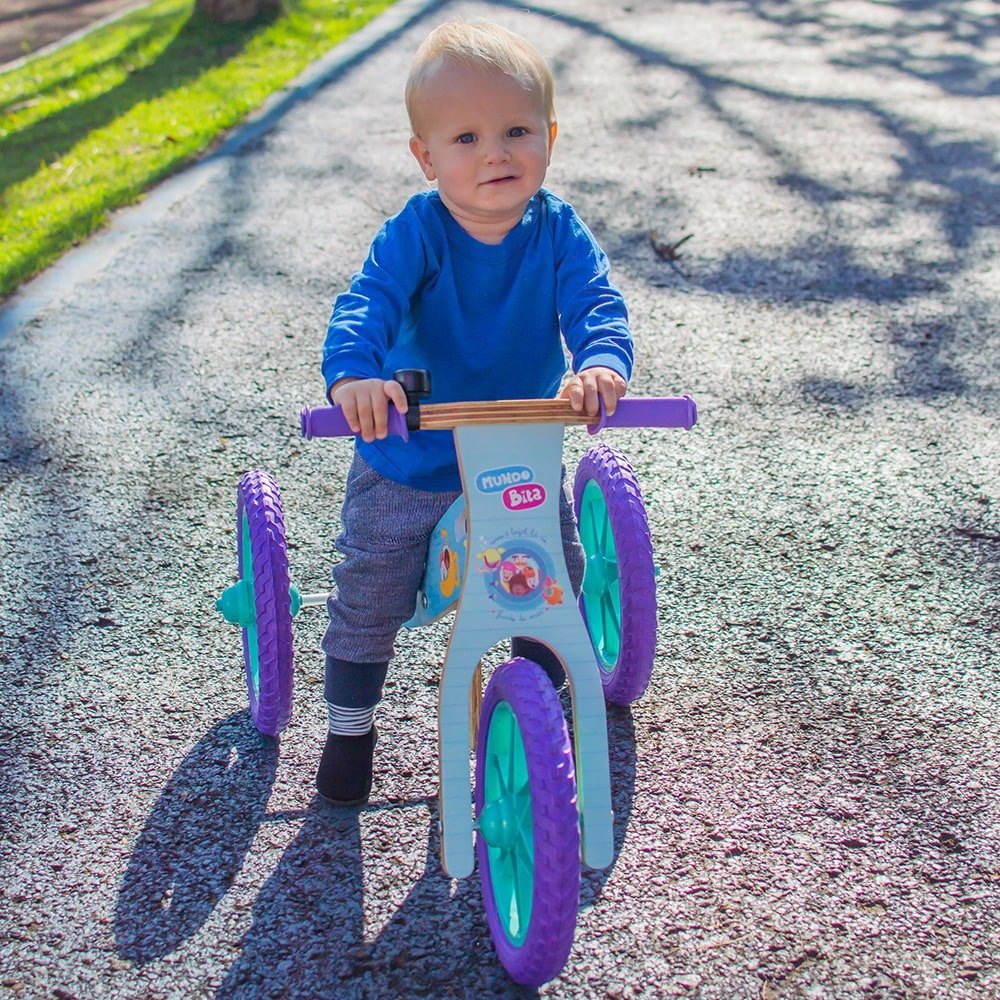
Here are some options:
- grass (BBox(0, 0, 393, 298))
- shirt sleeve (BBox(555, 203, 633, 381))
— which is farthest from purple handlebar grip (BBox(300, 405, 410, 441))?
grass (BBox(0, 0, 393, 298))

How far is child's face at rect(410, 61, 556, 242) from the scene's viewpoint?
83.4 inches

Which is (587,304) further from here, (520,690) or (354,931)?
(354,931)

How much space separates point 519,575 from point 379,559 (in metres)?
0.45

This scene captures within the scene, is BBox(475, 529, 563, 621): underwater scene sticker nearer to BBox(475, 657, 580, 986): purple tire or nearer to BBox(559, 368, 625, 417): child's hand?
BBox(475, 657, 580, 986): purple tire

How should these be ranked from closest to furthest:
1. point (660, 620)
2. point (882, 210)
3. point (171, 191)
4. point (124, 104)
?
point (660, 620) → point (882, 210) → point (171, 191) → point (124, 104)

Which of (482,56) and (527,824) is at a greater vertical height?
(482,56)

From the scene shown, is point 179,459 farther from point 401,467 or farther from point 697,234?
point 697,234

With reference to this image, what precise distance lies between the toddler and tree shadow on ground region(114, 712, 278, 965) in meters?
0.17

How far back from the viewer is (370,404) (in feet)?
6.47

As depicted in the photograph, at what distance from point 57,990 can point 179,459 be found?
1953mm

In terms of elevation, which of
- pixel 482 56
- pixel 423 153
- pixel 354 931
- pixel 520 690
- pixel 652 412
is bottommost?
pixel 354 931

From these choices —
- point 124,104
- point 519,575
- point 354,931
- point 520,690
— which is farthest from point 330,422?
point 124,104

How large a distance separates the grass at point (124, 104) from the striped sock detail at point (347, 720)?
307 cm

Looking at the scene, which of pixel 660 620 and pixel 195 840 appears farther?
pixel 660 620
